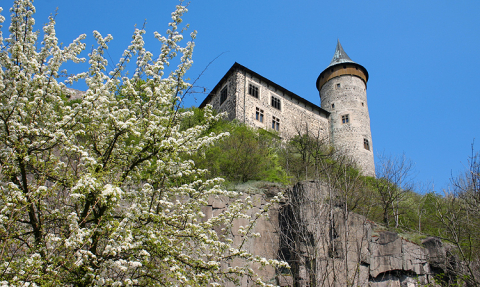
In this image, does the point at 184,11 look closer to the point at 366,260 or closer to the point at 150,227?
the point at 150,227

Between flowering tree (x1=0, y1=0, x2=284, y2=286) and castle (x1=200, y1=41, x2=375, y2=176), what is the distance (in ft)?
61.1

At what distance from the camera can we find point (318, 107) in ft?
115

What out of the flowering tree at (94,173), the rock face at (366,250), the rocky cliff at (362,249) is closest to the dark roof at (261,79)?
the rocky cliff at (362,249)

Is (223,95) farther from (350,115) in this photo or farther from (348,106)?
(348,106)

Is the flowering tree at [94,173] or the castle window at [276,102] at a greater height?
the castle window at [276,102]

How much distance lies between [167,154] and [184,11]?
277cm

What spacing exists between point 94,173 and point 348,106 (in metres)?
35.2

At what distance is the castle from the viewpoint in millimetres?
28094

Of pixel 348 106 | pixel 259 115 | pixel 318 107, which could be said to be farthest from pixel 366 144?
pixel 259 115

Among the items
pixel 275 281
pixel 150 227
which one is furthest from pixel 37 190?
pixel 275 281

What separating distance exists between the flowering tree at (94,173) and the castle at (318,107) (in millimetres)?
18612

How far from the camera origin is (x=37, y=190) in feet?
13.4

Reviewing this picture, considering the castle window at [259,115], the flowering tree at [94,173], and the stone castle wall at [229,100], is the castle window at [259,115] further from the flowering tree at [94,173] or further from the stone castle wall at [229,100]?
the flowering tree at [94,173]

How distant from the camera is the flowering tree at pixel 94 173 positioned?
4312 mm
